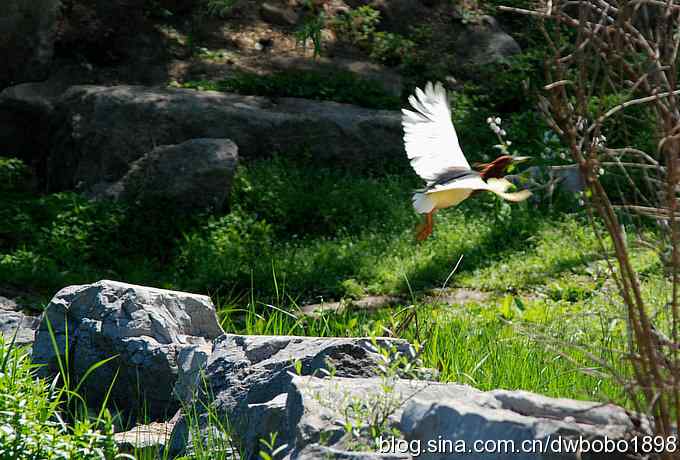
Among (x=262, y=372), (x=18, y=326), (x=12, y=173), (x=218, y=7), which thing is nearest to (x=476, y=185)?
(x=262, y=372)

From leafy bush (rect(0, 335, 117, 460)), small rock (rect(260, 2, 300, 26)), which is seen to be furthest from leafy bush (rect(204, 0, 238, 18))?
leafy bush (rect(0, 335, 117, 460))

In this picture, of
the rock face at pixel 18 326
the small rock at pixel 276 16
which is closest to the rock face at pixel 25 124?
the small rock at pixel 276 16

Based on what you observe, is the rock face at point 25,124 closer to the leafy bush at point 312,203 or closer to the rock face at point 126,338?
the leafy bush at point 312,203

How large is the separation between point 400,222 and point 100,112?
356 cm

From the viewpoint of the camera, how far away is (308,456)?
2.85 metres

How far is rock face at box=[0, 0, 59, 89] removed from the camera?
1148 centimetres

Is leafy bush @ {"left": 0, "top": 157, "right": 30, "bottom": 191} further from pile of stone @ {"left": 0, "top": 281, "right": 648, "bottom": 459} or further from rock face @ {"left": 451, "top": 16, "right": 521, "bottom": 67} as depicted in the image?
rock face @ {"left": 451, "top": 16, "right": 521, "bottom": 67}

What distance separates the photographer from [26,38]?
11562 millimetres

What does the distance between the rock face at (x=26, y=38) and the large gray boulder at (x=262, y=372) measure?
8655 mm

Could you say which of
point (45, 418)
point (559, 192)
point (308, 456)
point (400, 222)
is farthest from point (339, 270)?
point (308, 456)

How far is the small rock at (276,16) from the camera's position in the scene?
44.1 feet

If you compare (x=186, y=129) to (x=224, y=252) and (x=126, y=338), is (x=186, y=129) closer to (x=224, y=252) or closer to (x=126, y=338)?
(x=224, y=252)

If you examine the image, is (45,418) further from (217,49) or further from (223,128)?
(217,49)

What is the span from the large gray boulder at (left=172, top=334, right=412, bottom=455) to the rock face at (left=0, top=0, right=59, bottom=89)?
8.65m
